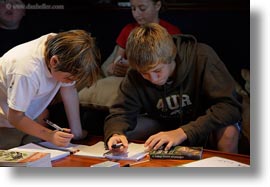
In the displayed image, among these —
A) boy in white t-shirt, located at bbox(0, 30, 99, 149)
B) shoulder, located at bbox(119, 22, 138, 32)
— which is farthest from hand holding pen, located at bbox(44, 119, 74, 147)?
shoulder, located at bbox(119, 22, 138, 32)

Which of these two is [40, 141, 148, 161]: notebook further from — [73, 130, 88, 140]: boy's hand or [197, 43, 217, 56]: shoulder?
[197, 43, 217, 56]: shoulder

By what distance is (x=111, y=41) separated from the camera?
1485 mm

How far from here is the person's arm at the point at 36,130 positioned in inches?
60.0

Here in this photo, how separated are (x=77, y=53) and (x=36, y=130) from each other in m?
0.29

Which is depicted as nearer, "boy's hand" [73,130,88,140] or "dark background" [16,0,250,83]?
"dark background" [16,0,250,83]

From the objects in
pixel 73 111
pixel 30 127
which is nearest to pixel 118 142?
pixel 73 111

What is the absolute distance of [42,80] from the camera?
5.00ft

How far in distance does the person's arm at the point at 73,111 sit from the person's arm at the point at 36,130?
0.03m

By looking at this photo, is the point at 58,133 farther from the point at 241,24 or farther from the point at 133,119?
the point at 241,24

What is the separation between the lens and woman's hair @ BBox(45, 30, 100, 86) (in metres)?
1.46

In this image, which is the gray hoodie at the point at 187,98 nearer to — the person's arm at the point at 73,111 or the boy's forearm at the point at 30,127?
the person's arm at the point at 73,111

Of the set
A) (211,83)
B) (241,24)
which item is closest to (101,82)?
(211,83)

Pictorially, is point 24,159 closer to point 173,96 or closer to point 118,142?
point 118,142

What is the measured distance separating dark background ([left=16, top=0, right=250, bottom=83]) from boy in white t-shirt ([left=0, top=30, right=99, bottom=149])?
36 millimetres
